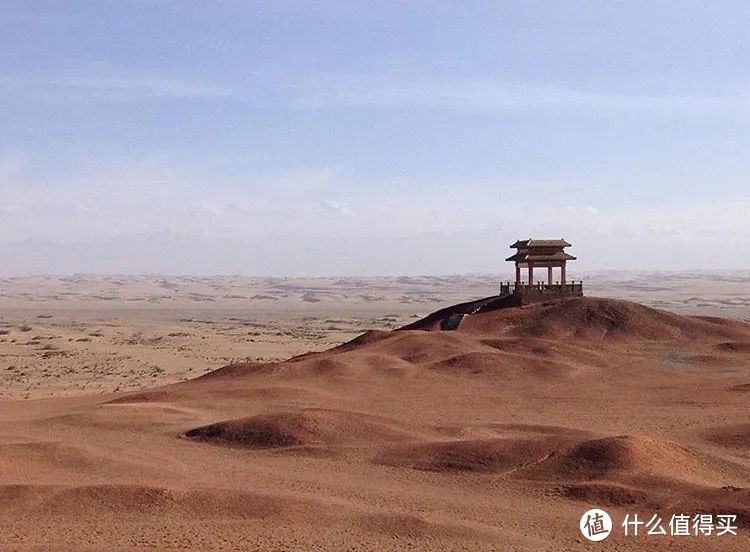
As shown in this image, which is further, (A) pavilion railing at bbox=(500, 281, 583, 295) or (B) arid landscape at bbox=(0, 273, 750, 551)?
(A) pavilion railing at bbox=(500, 281, 583, 295)

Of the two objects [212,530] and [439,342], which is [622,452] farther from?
[439,342]

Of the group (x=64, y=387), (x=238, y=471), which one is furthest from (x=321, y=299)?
(x=238, y=471)

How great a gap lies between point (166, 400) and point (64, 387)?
11.9 meters

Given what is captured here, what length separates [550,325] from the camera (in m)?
39.2

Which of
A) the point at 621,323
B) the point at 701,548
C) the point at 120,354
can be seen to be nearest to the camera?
the point at 701,548

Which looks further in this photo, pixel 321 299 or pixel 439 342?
pixel 321 299
